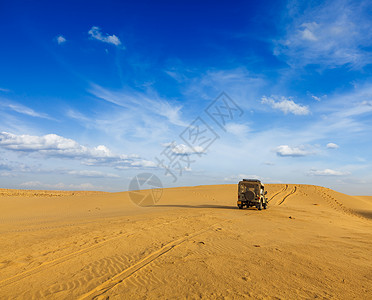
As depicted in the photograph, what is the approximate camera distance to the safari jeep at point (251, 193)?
23.1 m

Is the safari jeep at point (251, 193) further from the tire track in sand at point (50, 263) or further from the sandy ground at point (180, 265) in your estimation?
the tire track in sand at point (50, 263)

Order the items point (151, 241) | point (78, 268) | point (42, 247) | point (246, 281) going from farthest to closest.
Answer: point (151, 241) < point (42, 247) < point (78, 268) < point (246, 281)

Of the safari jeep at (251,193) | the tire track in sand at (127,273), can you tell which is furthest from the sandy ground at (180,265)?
the safari jeep at (251,193)

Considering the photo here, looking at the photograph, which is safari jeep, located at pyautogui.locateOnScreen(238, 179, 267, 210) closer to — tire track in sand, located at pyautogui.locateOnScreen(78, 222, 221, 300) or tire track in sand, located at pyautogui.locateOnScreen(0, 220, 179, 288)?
tire track in sand, located at pyautogui.locateOnScreen(78, 222, 221, 300)

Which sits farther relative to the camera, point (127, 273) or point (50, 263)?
point (50, 263)

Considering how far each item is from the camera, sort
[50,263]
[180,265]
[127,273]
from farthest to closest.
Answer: [50,263]
[180,265]
[127,273]

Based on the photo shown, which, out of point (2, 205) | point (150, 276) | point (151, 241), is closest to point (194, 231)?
point (151, 241)

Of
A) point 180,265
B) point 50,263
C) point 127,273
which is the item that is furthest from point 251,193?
point 50,263

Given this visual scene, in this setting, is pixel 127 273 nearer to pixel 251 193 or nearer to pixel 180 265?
pixel 180 265

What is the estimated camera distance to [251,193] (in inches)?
915

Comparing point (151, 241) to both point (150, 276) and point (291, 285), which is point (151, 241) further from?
point (291, 285)

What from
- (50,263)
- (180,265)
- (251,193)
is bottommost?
(50,263)

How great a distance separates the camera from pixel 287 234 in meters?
12.0

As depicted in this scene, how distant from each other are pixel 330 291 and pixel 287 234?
22.8 ft
